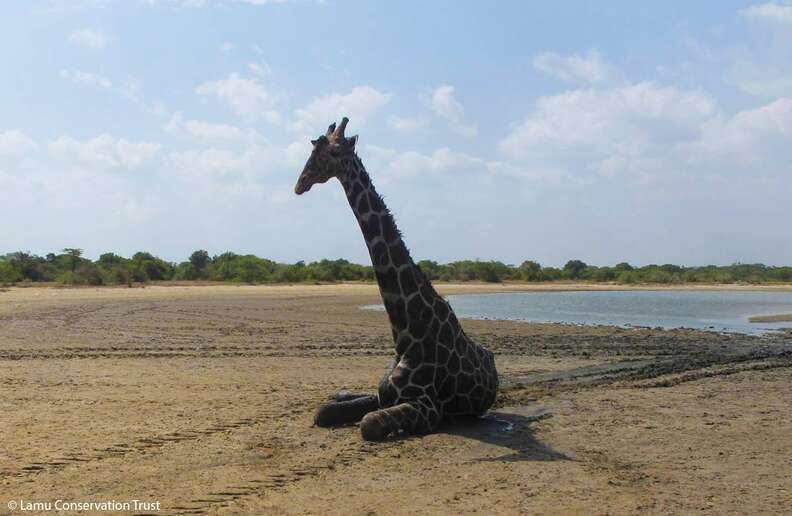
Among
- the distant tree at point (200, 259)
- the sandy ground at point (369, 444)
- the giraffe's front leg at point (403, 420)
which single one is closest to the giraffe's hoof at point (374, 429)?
the giraffe's front leg at point (403, 420)

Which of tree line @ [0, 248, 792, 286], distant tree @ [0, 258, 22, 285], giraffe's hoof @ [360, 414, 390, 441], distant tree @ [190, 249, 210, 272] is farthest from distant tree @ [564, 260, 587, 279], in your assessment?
giraffe's hoof @ [360, 414, 390, 441]

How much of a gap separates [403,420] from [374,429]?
35 centimetres

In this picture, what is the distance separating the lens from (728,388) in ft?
34.6

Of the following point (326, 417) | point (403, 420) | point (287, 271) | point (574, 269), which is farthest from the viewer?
point (574, 269)

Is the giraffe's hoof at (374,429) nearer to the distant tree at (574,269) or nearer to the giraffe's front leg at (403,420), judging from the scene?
the giraffe's front leg at (403,420)

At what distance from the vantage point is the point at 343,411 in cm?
790

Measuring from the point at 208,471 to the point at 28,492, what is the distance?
4.39 ft

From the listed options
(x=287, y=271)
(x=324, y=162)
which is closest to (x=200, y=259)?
(x=287, y=271)

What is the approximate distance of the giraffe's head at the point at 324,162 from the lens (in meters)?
7.90

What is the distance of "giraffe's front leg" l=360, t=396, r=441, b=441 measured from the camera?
7141 mm

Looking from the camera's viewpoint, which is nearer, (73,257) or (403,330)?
(403,330)

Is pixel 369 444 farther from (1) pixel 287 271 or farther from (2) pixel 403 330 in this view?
(1) pixel 287 271

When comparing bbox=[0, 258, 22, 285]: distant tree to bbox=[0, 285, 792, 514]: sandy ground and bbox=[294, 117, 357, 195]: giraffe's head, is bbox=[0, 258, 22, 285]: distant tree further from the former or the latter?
bbox=[294, 117, 357, 195]: giraffe's head

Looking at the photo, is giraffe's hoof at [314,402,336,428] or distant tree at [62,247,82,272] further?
distant tree at [62,247,82,272]
